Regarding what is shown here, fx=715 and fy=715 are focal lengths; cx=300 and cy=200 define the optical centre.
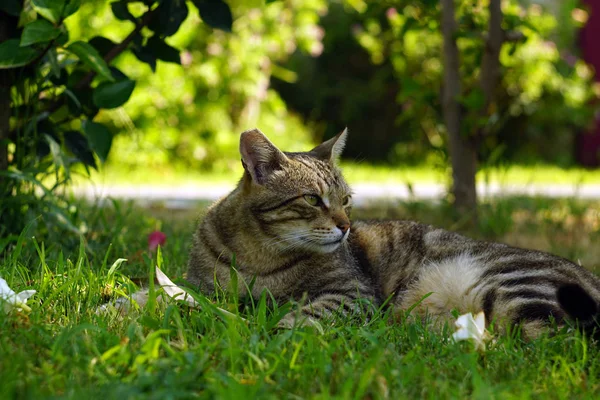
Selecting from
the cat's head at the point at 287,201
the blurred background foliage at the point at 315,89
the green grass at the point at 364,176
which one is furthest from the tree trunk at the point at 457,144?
the green grass at the point at 364,176

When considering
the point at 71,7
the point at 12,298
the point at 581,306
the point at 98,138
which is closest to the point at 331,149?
the point at 98,138

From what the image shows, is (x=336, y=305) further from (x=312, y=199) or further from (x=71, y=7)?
(x=71, y=7)

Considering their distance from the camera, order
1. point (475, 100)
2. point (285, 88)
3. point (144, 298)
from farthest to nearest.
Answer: point (285, 88) < point (475, 100) < point (144, 298)

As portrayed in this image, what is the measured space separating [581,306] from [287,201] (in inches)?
45.7

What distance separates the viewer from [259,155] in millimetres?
2793

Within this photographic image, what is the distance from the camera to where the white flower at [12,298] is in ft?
6.95

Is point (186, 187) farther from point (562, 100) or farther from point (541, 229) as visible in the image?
point (562, 100)

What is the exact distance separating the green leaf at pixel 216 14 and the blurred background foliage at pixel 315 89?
91.6 inches

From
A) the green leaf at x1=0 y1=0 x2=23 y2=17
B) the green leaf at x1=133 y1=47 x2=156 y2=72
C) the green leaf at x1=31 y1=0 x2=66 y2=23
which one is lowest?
the green leaf at x1=133 y1=47 x2=156 y2=72

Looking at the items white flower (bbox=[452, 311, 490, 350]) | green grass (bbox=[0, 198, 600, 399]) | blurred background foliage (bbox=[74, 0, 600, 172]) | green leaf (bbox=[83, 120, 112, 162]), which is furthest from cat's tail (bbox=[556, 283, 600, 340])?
blurred background foliage (bbox=[74, 0, 600, 172])

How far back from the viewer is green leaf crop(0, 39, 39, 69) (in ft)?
9.51

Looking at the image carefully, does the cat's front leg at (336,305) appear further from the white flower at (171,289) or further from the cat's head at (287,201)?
the white flower at (171,289)

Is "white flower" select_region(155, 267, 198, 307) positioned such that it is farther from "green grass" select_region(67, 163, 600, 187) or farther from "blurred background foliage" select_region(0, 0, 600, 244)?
"green grass" select_region(67, 163, 600, 187)

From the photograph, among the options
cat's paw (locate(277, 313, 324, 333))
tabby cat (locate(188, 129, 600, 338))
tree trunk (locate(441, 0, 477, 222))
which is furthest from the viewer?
tree trunk (locate(441, 0, 477, 222))
